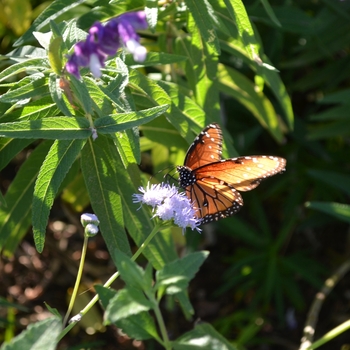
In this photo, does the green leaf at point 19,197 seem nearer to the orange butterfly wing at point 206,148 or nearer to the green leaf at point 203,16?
the orange butterfly wing at point 206,148

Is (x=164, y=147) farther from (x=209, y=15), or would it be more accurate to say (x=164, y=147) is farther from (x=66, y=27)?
(x=66, y=27)

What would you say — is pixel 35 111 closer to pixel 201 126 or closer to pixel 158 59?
pixel 158 59

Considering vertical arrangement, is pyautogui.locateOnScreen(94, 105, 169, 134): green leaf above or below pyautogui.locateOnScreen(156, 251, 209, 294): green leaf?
above

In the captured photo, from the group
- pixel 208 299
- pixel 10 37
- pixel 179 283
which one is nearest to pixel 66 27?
pixel 179 283

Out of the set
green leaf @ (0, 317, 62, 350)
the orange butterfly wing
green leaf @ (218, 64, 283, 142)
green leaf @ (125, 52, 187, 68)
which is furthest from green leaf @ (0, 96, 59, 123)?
green leaf @ (218, 64, 283, 142)

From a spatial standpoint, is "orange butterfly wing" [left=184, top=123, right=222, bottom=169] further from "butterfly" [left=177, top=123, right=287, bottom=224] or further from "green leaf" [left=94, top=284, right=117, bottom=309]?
"green leaf" [left=94, top=284, right=117, bottom=309]

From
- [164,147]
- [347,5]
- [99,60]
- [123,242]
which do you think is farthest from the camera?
[347,5]
